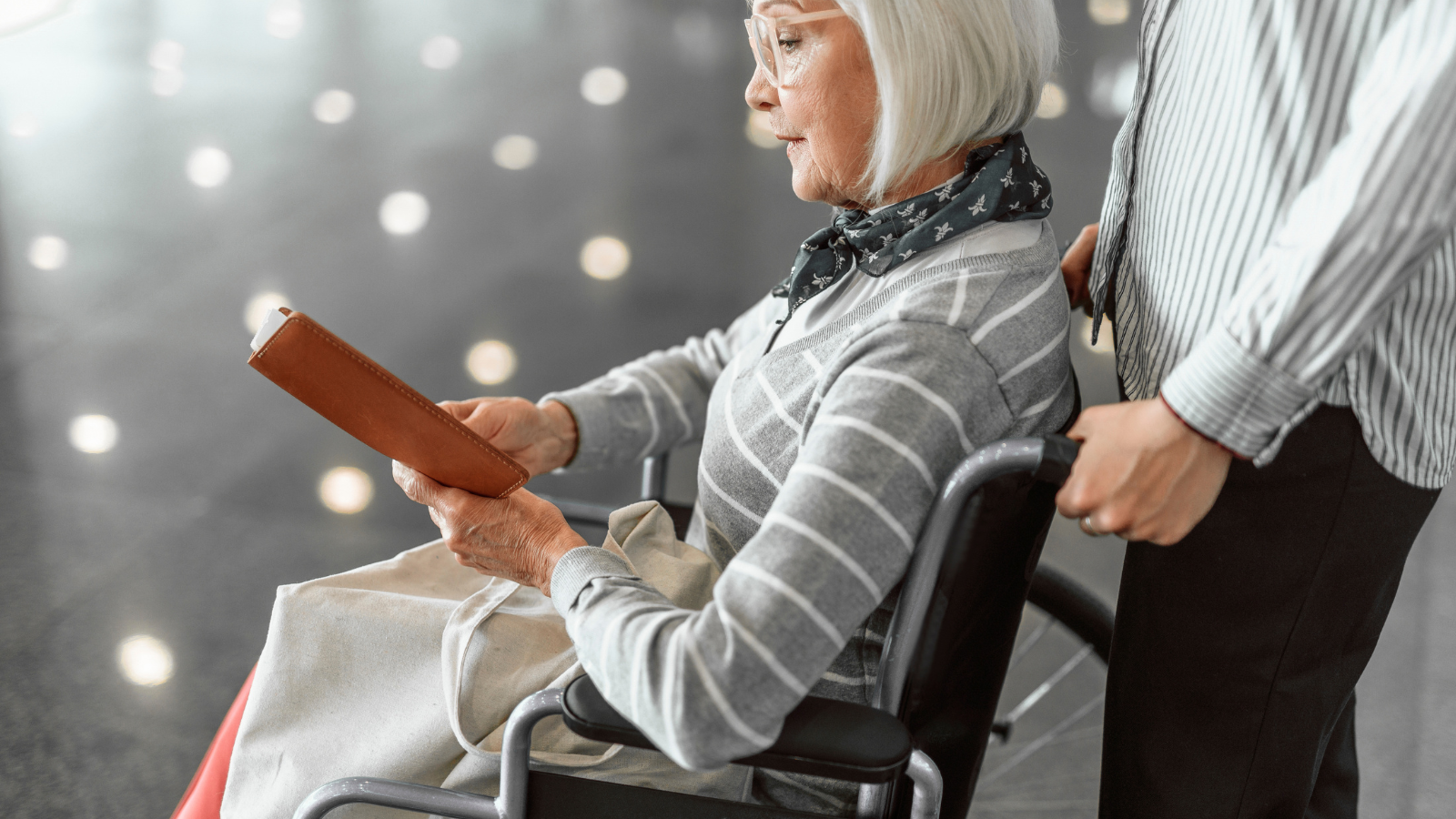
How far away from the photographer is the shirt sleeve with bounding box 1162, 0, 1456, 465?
29.8 inches

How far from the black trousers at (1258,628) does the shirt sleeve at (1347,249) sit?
0.19 m

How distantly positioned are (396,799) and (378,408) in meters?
0.36

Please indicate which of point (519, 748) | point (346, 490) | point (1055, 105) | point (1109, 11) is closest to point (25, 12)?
point (346, 490)

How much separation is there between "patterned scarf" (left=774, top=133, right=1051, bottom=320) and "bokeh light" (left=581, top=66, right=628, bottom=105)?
3494 mm

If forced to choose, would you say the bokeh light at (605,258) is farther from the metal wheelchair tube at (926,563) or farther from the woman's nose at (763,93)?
the metal wheelchair tube at (926,563)

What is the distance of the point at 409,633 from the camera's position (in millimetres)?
1118

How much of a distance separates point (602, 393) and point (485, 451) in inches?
17.2

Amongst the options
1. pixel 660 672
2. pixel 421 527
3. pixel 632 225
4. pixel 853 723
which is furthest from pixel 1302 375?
pixel 632 225

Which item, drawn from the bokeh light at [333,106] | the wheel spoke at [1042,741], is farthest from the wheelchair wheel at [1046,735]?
the bokeh light at [333,106]

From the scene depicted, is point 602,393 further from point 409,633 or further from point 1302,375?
point 1302,375

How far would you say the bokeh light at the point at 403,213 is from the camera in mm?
3541

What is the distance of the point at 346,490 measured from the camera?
2.51 metres

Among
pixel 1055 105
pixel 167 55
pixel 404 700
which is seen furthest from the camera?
pixel 167 55

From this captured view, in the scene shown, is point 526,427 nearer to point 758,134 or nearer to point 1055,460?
point 1055,460
